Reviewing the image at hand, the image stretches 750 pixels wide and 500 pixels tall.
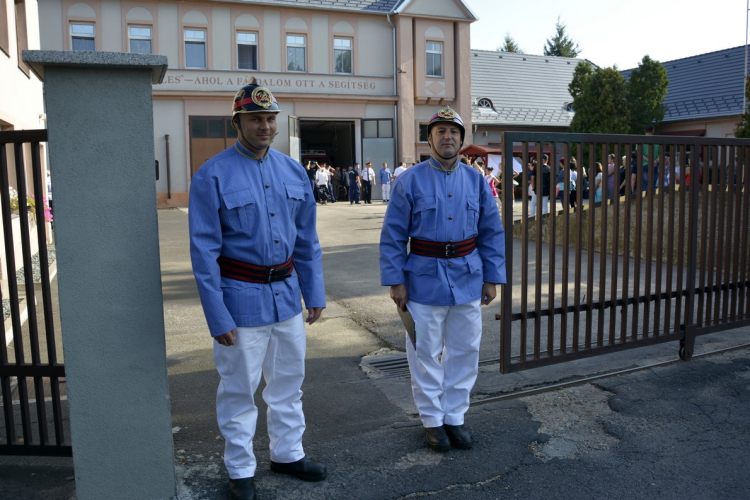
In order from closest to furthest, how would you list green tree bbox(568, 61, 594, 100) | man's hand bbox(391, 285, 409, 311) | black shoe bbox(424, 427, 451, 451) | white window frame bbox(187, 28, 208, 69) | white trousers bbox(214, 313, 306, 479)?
1. white trousers bbox(214, 313, 306, 479)
2. black shoe bbox(424, 427, 451, 451)
3. man's hand bbox(391, 285, 409, 311)
4. white window frame bbox(187, 28, 208, 69)
5. green tree bbox(568, 61, 594, 100)

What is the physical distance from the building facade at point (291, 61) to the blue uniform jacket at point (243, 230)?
24278mm

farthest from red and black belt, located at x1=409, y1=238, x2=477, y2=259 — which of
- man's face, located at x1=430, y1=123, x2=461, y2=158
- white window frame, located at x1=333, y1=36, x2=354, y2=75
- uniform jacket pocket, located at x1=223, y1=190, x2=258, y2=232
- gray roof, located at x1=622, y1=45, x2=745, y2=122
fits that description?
gray roof, located at x1=622, y1=45, x2=745, y2=122

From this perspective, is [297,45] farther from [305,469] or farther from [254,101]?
[305,469]

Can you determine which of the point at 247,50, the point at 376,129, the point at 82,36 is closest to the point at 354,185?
the point at 376,129

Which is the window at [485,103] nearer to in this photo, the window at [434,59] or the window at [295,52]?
the window at [434,59]

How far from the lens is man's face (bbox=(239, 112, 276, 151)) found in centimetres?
333

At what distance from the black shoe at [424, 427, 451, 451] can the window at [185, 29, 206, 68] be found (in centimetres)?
2653

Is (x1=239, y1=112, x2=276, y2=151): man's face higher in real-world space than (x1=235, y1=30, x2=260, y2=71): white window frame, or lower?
lower

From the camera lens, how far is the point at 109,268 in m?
3.13

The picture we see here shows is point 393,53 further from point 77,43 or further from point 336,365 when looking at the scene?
point 336,365

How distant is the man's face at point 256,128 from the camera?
3328 millimetres

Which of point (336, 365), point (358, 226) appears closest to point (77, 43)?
point (358, 226)

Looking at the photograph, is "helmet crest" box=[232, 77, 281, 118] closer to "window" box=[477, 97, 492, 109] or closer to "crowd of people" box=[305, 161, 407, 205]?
"crowd of people" box=[305, 161, 407, 205]

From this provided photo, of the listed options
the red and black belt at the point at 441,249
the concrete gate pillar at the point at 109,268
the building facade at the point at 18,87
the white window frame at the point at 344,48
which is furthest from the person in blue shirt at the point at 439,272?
the white window frame at the point at 344,48
